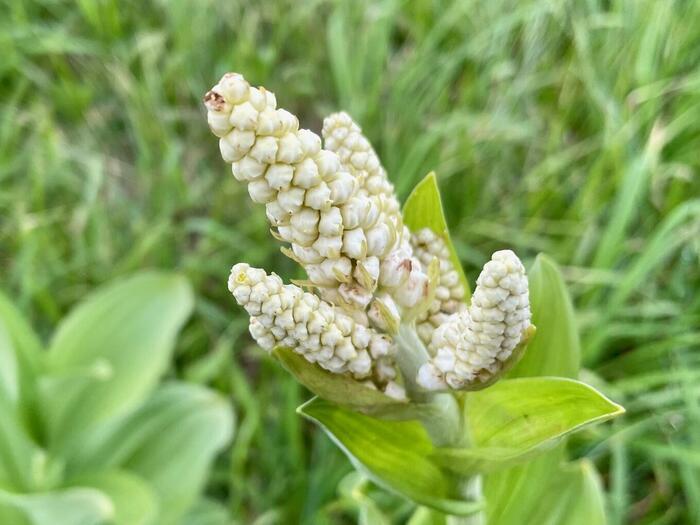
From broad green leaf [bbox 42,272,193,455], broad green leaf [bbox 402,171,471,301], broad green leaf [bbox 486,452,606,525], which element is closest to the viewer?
broad green leaf [bbox 402,171,471,301]

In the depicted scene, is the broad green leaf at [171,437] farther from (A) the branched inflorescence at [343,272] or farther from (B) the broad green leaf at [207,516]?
(A) the branched inflorescence at [343,272]

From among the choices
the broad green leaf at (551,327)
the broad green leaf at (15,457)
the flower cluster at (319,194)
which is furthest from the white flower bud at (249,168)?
the broad green leaf at (15,457)

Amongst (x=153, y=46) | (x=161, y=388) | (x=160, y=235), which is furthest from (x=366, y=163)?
(x=153, y=46)

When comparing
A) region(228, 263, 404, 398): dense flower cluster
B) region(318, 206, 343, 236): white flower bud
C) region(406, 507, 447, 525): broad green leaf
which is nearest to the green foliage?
region(406, 507, 447, 525): broad green leaf

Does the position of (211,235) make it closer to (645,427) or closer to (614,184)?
(614,184)

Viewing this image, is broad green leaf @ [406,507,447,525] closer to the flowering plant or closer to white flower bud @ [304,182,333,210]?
the flowering plant

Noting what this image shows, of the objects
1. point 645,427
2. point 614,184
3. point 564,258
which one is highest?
point 614,184
